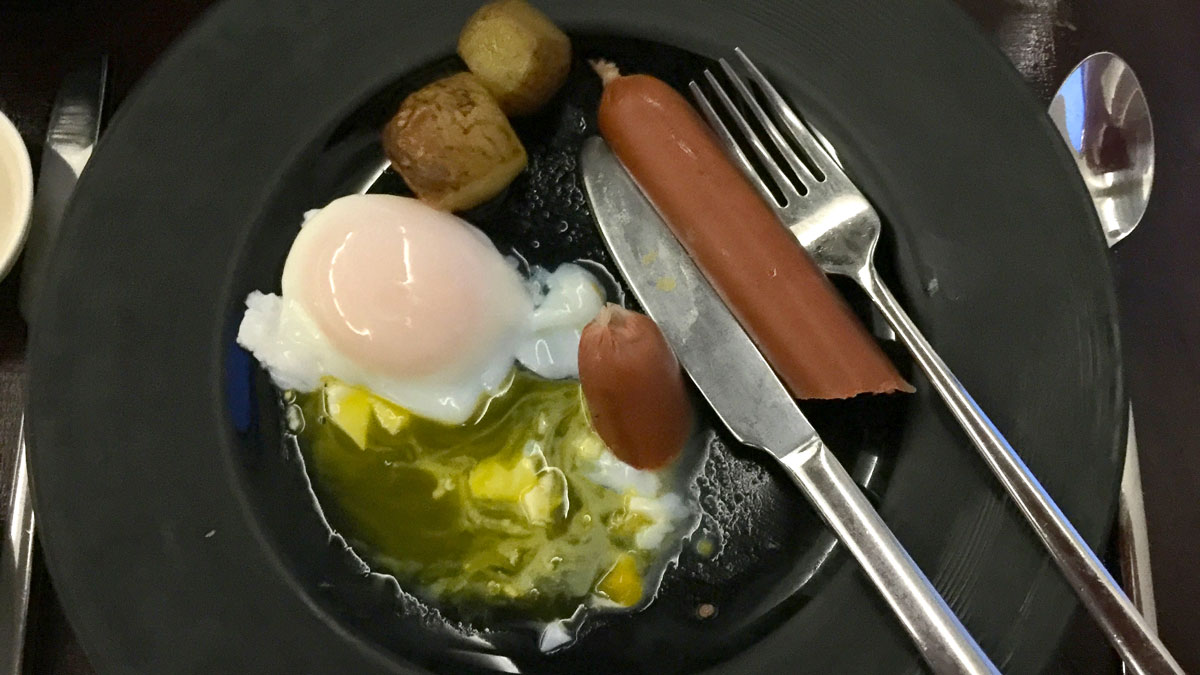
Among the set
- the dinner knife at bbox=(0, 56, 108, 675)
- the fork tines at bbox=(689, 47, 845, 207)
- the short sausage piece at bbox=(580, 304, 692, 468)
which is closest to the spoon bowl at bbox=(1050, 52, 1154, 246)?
the fork tines at bbox=(689, 47, 845, 207)

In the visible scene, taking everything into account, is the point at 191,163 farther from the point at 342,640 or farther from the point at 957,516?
the point at 957,516

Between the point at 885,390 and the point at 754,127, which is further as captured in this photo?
the point at 754,127

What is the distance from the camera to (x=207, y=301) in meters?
1.29

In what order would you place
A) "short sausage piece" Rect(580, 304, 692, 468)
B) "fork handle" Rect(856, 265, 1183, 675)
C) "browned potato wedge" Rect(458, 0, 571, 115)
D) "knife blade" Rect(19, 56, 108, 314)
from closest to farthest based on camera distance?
"fork handle" Rect(856, 265, 1183, 675), "short sausage piece" Rect(580, 304, 692, 468), "browned potato wedge" Rect(458, 0, 571, 115), "knife blade" Rect(19, 56, 108, 314)

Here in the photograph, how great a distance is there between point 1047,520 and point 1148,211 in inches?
29.3

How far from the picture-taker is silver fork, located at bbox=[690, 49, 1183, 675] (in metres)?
1.03

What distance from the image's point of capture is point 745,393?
48.7 inches

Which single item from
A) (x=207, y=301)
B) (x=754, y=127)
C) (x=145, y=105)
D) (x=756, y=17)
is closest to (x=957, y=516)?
(x=754, y=127)

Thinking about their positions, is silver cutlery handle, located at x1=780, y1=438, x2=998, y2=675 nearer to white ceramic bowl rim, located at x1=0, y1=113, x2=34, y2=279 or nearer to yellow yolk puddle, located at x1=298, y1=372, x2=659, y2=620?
yellow yolk puddle, located at x1=298, y1=372, x2=659, y2=620

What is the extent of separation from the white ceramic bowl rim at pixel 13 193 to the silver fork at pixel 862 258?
1.15 metres

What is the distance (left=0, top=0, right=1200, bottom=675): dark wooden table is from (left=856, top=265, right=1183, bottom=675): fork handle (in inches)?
11.2

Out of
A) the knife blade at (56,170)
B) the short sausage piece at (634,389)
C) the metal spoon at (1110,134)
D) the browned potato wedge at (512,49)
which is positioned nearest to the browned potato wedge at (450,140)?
the browned potato wedge at (512,49)

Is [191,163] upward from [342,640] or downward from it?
upward

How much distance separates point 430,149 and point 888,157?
2.42 ft
